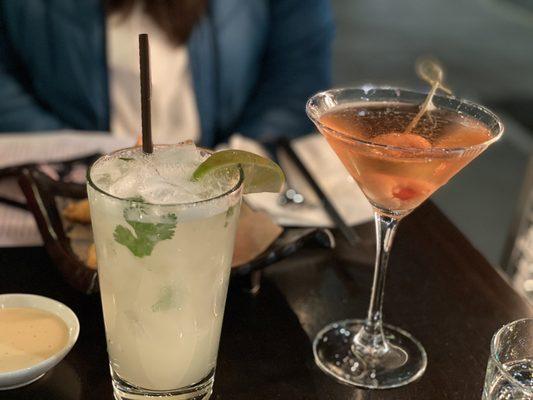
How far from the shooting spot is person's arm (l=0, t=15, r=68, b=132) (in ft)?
5.51

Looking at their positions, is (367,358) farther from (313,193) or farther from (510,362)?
(313,193)

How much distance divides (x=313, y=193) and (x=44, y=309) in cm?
51

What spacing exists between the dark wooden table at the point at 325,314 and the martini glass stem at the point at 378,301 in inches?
1.6

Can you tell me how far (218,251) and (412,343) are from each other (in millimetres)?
321

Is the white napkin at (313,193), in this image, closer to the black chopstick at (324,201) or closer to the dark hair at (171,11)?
the black chopstick at (324,201)

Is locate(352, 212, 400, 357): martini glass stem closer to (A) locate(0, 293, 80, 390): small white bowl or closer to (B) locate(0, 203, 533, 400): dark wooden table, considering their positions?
(B) locate(0, 203, 533, 400): dark wooden table

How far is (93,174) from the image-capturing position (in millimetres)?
657

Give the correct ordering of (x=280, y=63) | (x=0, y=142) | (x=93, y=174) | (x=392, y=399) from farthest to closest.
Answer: (x=280, y=63), (x=0, y=142), (x=392, y=399), (x=93, y=174)

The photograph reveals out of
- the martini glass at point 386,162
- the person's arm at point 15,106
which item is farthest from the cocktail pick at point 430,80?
the person's arm at point 15,106

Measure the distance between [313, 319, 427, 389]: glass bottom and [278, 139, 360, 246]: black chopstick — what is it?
0.59 feet

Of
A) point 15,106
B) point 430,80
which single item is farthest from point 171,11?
point 430,80

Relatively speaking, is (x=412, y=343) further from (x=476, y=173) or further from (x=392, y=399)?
(x=476, y=173)

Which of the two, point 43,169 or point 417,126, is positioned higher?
point 417,126

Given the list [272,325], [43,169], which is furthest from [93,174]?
[43,169]
